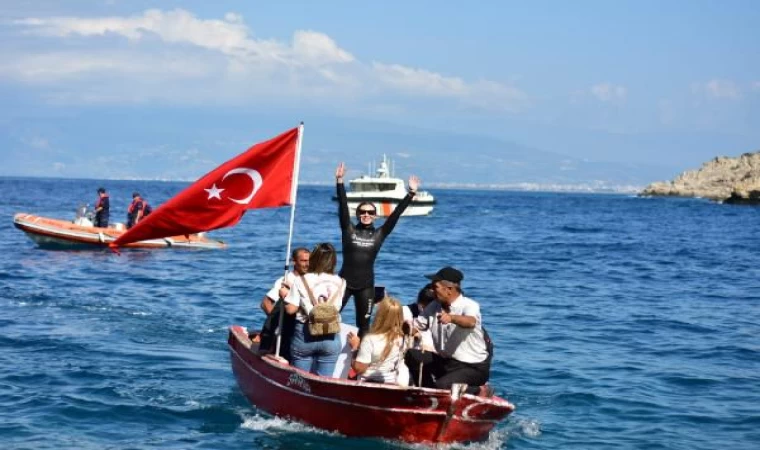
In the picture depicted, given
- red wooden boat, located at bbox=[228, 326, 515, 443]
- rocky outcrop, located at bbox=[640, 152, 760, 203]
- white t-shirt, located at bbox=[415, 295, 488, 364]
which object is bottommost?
red wooden boat, located at bbox=[228, 326, 515, 443]

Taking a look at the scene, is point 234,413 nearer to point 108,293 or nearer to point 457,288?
point 457,288

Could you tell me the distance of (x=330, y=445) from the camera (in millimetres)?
12266

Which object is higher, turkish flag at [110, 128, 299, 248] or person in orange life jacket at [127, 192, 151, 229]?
turkish flag at [110, 128, 299, 248]

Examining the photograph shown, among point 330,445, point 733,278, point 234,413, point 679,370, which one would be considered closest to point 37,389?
point 234,413

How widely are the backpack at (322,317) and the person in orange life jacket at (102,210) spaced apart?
992 inches

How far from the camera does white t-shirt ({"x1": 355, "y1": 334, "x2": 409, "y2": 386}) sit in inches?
455

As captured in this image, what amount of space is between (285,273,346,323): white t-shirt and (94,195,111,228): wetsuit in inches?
1000

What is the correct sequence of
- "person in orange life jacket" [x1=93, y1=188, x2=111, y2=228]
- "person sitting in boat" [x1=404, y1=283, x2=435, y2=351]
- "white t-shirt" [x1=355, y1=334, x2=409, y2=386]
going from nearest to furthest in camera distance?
"white t-shirt" [x1=355, y1=334, x2=409, y2=386]
"person sitting in boat" [x1=404, y1=283, x2=435, y2=351]
"person in orange life jacket" [x1=93, y1=188, x2=111, y2=228]

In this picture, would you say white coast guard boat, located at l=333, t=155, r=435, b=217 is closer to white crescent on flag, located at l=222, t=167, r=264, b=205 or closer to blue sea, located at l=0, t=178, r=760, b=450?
blue sea, located at l=0, t=178, r=760, b=450

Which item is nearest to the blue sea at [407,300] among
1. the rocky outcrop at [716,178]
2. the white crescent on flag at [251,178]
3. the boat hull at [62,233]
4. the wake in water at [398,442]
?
the wake in water at [398,442]

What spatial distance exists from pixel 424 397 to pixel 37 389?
6350 millimetres

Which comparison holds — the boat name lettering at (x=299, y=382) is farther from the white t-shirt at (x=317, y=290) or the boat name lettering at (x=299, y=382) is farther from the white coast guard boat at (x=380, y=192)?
the white coast guard boat at (x=380, y=192)

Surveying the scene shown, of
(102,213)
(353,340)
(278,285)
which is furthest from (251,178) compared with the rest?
(102,213)

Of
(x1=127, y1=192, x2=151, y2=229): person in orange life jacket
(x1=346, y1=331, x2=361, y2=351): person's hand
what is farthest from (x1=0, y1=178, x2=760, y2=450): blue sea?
(x1=127, y1=192, x2=151, y2=229): person in orange life jacket
